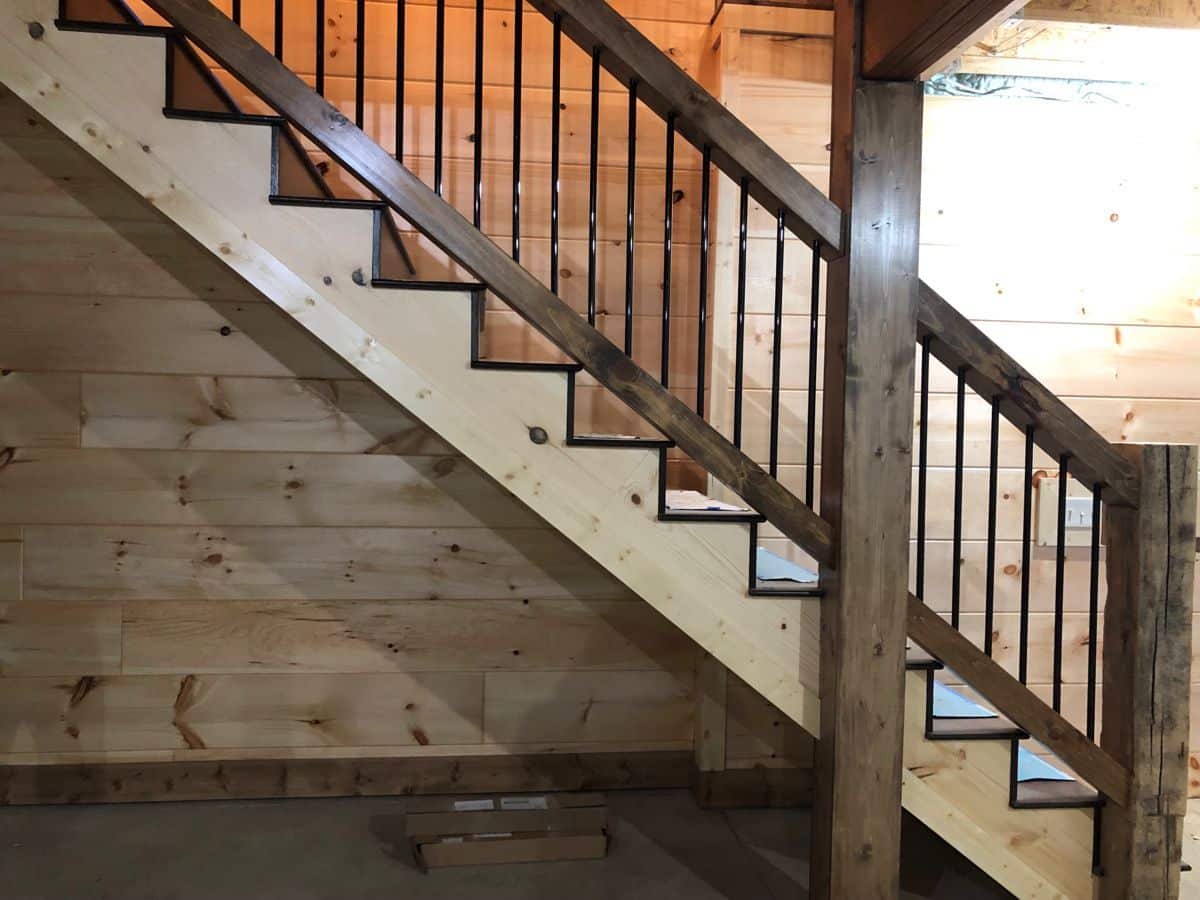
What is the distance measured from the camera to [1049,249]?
9.70 feet

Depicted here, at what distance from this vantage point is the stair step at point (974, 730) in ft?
6.96

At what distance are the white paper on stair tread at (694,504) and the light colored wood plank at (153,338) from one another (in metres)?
1.11

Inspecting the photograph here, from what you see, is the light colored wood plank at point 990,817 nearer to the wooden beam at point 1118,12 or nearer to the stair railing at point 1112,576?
the stair railing at point 1112,576

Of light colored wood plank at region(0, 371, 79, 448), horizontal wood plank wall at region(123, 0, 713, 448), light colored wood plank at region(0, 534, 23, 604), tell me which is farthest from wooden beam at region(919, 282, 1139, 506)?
light colored wood plank at region(0, 534, 23, 604)

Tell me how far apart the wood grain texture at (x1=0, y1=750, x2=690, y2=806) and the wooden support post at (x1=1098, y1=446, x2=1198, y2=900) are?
1366 millimetres

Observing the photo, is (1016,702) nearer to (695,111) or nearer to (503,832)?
(503,832)

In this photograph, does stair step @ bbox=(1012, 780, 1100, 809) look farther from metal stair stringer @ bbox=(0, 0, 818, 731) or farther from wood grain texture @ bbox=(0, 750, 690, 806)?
wood grain texture @ bbox=(0, 750, 690, 806)

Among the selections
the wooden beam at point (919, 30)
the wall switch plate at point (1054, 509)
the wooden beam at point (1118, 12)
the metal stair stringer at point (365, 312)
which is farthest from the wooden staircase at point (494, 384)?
the wooden beam at point (1118, 12)

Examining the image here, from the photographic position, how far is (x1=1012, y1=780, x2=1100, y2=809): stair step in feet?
7.02

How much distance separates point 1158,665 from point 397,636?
2074 millimetres

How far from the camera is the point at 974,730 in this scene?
2139 mm

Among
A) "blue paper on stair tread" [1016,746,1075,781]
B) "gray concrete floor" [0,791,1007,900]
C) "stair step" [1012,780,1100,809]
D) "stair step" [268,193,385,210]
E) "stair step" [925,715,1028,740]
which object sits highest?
"stair step" [268,193,385,210]

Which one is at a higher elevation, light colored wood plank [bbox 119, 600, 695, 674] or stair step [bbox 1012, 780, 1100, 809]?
light colored wood plank [bbox 119, 600, 695, 674]

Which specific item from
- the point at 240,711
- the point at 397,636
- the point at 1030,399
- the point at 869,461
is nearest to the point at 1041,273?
the point at 1030,399
